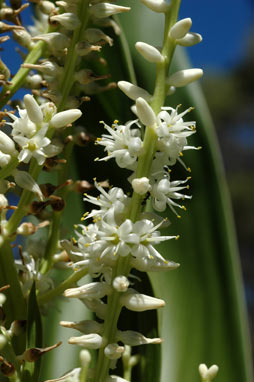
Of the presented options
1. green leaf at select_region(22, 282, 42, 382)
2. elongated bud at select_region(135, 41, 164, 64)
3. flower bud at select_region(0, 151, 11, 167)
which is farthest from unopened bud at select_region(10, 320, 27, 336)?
elongated bud at select_region(135, 41, 164, 64)

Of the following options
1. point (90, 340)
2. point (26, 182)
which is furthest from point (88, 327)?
point (26, 182)

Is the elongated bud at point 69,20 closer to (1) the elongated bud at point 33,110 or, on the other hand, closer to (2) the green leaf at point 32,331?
(1) the elongated bud at point 33,110

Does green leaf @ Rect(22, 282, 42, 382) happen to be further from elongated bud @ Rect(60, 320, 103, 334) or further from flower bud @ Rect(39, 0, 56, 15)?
flower bud @ Rect(39, 0, 56, 15)

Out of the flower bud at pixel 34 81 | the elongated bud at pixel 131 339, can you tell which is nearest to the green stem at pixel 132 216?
the elongated bud at pixel 131 339

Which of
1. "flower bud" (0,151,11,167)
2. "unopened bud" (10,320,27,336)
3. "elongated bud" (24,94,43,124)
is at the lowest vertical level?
"unopened bud" (10,320,27,336)

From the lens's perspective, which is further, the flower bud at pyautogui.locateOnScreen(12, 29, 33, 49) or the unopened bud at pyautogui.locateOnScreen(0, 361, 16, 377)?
the flower bud at pyautogui.locateOnScreen(12, 29, 33, 49)

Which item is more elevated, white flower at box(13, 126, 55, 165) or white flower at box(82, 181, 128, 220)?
white flower at box(13, 126, 55, 165)
